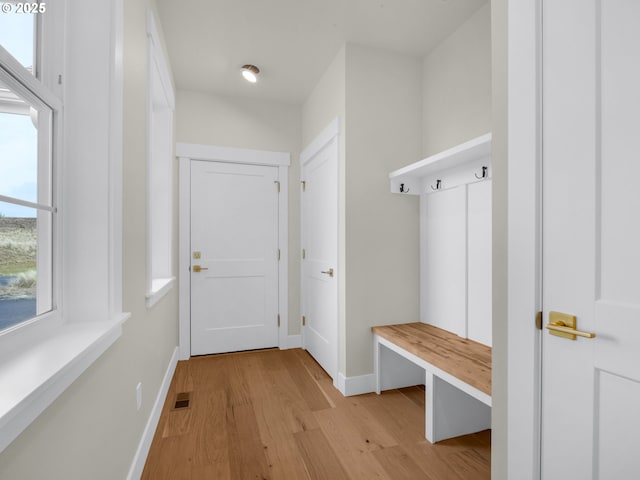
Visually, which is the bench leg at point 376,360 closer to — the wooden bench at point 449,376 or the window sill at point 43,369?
the wooden bench at point 449,376

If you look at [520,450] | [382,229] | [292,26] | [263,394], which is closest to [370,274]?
[382,229]

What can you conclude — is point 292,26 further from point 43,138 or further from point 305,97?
point 43,138

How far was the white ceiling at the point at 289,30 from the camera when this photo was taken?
206cm

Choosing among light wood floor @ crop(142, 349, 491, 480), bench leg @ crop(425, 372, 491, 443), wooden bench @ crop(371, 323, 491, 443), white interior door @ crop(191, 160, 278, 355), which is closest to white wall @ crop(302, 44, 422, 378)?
wooden bench @ crop(371, 323, 491, 443)

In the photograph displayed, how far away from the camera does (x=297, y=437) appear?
188cm

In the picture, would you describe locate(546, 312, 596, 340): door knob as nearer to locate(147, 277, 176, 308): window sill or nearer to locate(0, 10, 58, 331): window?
locate(0, 10, 58, 331): window

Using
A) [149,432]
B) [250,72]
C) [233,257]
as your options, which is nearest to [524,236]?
[149,432]

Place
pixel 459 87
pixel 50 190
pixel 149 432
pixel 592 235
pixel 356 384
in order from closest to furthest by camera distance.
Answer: pixel 592 235 < pixel 50 190 < pixel 149 432 < pixel 459 87 < pixel 356 384

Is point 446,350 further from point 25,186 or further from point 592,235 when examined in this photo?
point 25,186

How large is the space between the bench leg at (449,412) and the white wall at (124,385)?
1.51 m

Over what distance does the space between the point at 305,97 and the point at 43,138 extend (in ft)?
8.80

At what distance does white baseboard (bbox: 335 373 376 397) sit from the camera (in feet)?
7.77

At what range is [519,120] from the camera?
1.05m

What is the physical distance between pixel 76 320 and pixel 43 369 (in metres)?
0.41
